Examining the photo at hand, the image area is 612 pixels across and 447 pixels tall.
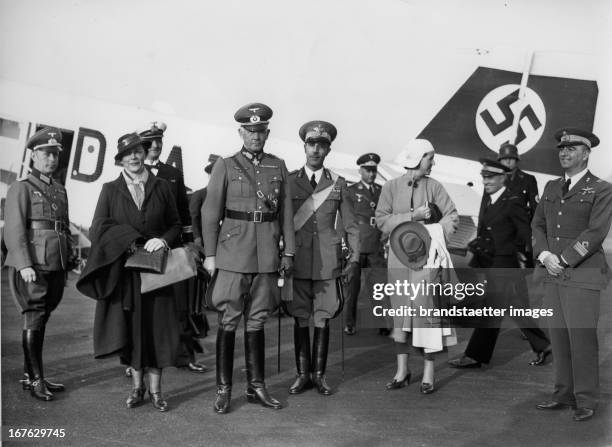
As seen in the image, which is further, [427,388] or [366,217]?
[366,217]

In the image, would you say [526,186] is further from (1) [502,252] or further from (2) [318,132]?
(2) [318,132]

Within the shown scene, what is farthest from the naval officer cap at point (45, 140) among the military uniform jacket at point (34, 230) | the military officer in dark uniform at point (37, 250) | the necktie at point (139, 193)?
the necktie at point (139, 193)

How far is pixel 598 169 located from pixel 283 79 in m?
2.77

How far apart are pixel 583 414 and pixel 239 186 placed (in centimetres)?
248

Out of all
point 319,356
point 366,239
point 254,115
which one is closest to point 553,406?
point 319,356

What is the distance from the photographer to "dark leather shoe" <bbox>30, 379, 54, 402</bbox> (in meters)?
4.32

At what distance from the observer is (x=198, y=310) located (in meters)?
5.17

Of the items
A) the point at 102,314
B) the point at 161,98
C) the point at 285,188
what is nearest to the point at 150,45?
the point at 161,98

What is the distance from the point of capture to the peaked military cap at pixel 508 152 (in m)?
6.25

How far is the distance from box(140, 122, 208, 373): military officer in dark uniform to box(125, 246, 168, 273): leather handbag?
393 millimetres

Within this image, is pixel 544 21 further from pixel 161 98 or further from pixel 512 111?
pixel 161 98

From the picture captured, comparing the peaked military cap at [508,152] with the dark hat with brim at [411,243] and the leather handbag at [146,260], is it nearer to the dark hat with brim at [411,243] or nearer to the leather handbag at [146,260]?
the dark hat with brim at [411,243]

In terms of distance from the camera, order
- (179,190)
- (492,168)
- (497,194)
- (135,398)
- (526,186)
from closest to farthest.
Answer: (135,398)
(179,190)
(492,168)
(497,194)
(526,186)

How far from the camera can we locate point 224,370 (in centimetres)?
427
